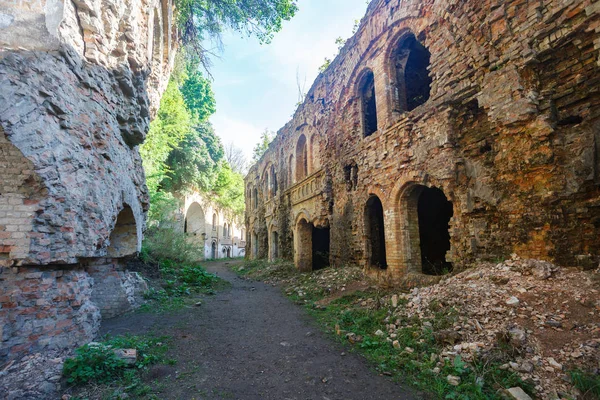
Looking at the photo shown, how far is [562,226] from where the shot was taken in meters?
4.45

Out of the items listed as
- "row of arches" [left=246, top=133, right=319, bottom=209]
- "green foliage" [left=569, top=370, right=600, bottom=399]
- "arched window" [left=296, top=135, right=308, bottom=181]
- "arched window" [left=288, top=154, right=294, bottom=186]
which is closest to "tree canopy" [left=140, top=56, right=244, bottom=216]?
"row of arches" [left=246, top=133, right=319, bottom=209]

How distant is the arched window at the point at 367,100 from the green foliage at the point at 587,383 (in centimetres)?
830

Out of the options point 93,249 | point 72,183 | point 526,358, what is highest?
point 72,183

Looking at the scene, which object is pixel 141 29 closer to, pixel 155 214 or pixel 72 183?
pixel 72 183

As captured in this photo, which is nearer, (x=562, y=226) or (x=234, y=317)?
(x=562, y=226)

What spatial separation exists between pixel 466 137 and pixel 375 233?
13.9ft

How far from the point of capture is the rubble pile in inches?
119

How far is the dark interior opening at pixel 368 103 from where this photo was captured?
10211 millimetres

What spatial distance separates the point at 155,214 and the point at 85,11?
10.4 meters

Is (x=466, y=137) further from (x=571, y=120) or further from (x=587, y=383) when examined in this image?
(x=587, y=383)

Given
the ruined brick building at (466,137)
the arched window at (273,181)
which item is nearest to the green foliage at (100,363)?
the ruined brick building at (466,137)

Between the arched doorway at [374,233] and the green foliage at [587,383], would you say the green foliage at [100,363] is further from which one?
the arched doorway at [374,233]

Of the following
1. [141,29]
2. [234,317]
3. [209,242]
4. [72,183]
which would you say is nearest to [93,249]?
[72,183]

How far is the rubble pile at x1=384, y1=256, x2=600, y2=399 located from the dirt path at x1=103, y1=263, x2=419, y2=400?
120 cm
